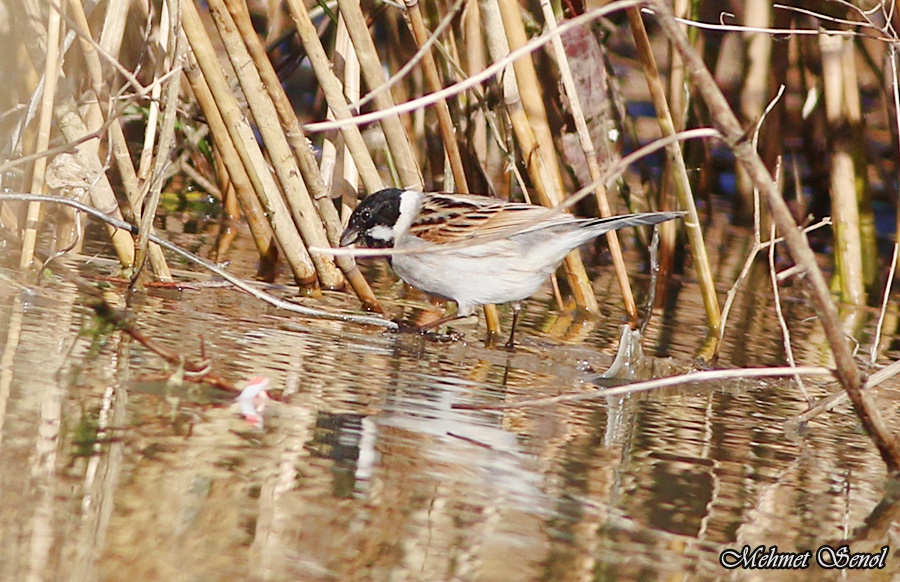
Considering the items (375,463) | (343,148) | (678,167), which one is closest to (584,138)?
(678,167)

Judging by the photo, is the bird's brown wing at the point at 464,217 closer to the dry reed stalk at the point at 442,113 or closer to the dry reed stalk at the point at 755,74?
the dry reed stalk at the point at 442,113

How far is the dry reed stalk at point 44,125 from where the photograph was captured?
4297 mm

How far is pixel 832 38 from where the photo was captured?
6.29 metres

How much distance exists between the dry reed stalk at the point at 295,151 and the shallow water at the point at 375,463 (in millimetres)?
432

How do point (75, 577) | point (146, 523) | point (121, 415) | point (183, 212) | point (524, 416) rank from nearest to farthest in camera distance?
1. point (75, 577)
2. point (146, 523)
3. point (121, 415)
4. point (524, 416)
5. point (183, 212)

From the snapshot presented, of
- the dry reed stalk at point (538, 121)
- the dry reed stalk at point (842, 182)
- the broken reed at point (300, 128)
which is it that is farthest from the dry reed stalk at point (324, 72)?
the dry reed stalk at point (842, 182)

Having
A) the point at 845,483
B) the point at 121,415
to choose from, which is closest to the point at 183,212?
the point at 121,415

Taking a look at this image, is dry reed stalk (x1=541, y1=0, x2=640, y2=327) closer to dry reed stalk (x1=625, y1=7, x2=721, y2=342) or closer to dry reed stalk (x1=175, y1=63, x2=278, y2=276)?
dry reed stalk (x1=625, y1=7, x2=721, y2=342)

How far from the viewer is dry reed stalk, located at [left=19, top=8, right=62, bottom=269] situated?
169 inches

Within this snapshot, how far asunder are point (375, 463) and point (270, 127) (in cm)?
216

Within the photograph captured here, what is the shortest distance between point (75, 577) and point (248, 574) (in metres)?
0.30

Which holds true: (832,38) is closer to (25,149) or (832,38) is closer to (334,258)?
(334,258)

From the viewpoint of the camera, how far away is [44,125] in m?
4.41

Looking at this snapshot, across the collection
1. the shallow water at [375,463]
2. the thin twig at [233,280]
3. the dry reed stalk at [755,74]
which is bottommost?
the shallow water at [375,463]
